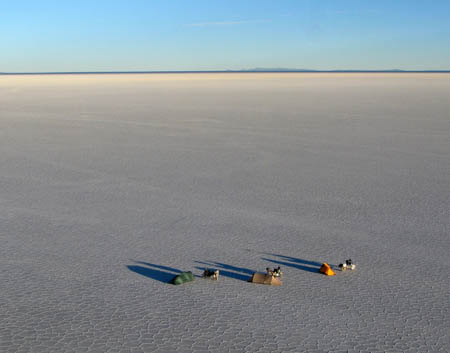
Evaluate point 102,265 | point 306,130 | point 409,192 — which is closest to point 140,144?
point 306,130

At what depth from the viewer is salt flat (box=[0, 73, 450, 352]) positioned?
4.69 metres

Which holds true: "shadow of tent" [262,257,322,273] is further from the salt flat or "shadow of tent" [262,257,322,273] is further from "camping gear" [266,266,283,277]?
"camping gear" [266,266,283,277]

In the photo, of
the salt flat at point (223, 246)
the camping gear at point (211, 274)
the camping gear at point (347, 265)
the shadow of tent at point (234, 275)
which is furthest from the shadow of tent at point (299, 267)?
the camping gear at point (211, 274)

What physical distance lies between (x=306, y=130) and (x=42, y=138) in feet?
28.6

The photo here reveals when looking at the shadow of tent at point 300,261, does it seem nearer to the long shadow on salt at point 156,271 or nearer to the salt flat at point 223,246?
the salt flat at point 223,246

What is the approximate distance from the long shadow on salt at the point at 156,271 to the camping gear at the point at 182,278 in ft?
0.40

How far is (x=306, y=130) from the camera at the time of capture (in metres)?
19.2

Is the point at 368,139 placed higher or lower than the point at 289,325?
higher

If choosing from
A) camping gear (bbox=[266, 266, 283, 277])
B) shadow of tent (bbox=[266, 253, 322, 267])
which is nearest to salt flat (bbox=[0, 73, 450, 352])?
shadow of tent (bbox=[266, 253, 322, 267])

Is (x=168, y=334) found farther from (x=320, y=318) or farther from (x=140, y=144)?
(x=140, y=144)

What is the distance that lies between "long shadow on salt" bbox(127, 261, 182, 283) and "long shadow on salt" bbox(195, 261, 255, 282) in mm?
341

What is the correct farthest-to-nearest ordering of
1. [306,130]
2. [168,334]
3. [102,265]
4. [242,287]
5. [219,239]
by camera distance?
[306,130] → [219,239] → [102,265] → [242,287] → [168,334]

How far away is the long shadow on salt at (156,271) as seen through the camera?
5.90 metres

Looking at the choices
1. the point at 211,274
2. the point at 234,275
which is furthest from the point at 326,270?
the point at 211,274
